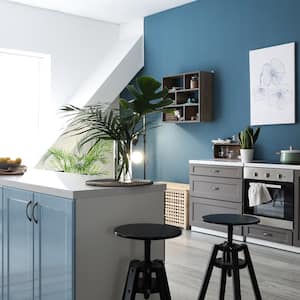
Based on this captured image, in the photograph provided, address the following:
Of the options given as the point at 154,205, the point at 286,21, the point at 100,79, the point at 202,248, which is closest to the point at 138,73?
the point at 100,79

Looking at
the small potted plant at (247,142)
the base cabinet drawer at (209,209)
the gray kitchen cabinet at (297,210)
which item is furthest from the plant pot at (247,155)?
the gray kitchen cabinet at (297,210)

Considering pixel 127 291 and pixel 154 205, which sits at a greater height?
pixel 154 205

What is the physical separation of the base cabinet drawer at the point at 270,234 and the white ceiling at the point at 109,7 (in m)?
3.27

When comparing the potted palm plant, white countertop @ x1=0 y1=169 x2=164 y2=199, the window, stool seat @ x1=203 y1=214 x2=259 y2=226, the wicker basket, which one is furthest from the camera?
the window

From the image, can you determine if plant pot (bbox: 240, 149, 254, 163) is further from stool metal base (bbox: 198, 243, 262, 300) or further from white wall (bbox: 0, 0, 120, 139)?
white wall (bbox: 0, 0, 120, 139)

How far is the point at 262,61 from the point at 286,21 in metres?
0.52

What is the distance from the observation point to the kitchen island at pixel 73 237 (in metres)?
2.29

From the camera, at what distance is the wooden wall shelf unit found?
6168 mm

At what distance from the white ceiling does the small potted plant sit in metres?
2.17

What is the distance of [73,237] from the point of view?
2270mm

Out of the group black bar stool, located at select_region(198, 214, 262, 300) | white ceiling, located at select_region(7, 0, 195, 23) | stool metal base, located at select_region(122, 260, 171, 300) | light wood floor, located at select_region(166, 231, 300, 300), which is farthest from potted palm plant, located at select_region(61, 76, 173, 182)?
white ceiling, located at select_region(7, 0, 195, 23)

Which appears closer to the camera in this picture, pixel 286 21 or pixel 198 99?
pixel 286 21

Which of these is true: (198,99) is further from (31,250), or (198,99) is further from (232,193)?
(31,250)

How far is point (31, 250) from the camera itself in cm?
263
